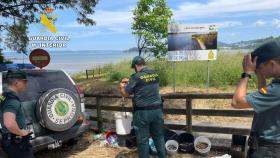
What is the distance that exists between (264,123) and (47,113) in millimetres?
4157

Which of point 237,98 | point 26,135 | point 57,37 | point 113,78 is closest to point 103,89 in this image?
point 113,78

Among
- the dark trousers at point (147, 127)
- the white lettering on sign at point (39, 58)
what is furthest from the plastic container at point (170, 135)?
the white lettering on sign at point (39, 58)

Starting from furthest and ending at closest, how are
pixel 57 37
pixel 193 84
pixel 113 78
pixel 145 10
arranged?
pixel 145 10 → pixel 113 78 → pixel 193 84 → pixel 57 37

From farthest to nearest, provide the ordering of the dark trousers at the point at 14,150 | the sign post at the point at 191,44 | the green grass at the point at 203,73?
the green grass at the point at 203,73 < the sign post at the point at 191,44 < the dark trousers at the point at 14,150

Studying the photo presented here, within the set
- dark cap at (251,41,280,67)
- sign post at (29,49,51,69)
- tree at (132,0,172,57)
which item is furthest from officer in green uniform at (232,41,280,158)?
tree at (132,0,172,57)

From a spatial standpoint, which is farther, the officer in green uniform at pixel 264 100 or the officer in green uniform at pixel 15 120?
the officer in green uniform at pixel 15 120

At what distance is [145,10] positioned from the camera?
2434cm

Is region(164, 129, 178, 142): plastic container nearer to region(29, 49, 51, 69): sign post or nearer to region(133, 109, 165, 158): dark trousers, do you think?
region(133, 109, 165, 158): dark trousers

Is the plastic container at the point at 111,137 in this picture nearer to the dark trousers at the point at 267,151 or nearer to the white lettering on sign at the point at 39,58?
the white lettering on sign at the point at 39,58

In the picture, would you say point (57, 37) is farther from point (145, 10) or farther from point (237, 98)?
point (145, 10)

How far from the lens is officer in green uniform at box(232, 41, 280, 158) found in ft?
9.48

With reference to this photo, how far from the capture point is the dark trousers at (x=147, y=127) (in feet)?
20.2

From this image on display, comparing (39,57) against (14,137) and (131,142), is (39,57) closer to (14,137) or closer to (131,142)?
(131,142)

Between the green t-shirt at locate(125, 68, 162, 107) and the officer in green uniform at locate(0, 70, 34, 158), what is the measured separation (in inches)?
88.8
